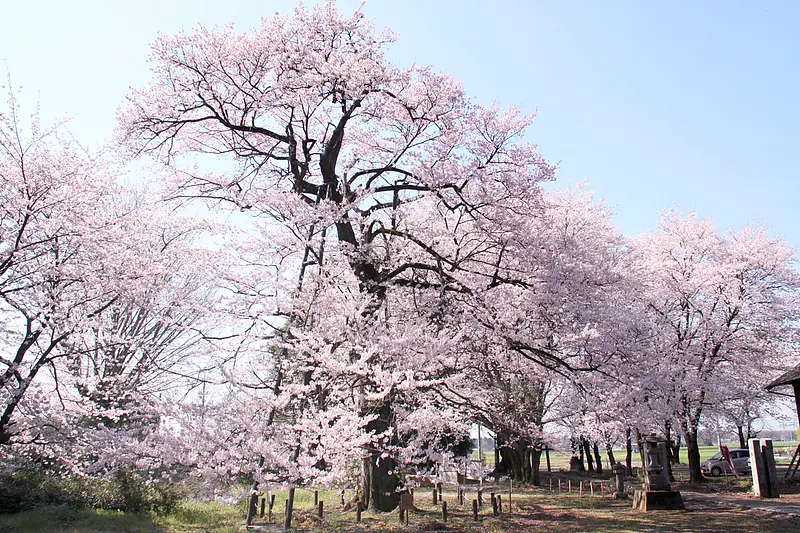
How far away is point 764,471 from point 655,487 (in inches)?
204

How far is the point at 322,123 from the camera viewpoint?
1244 centimetres

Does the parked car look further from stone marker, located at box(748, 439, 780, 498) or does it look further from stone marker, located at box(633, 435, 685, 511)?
stone marker, located at box(633, 435, 685, 511)

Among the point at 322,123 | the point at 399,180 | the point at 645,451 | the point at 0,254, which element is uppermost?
the point at 322,123

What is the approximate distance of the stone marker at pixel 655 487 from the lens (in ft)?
45.8

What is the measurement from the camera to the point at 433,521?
10945 millimetres

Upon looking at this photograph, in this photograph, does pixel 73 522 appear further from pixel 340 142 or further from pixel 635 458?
pixel 635 458

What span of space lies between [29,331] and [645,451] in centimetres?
1453

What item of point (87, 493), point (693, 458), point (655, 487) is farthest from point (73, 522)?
point (693, 458)

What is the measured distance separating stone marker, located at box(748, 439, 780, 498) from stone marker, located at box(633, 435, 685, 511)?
420cm

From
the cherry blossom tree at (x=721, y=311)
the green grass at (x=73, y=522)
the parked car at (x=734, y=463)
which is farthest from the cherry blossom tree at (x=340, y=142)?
the parked car at (x=734, y=463)

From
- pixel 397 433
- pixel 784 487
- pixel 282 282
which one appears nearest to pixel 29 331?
pixel 282 282

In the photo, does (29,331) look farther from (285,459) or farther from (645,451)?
(645,451)

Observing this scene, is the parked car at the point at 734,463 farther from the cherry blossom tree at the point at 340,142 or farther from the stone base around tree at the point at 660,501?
the cherry blossom tree at the point at 340,142

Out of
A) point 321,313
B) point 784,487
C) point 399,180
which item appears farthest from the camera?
point 784,487
